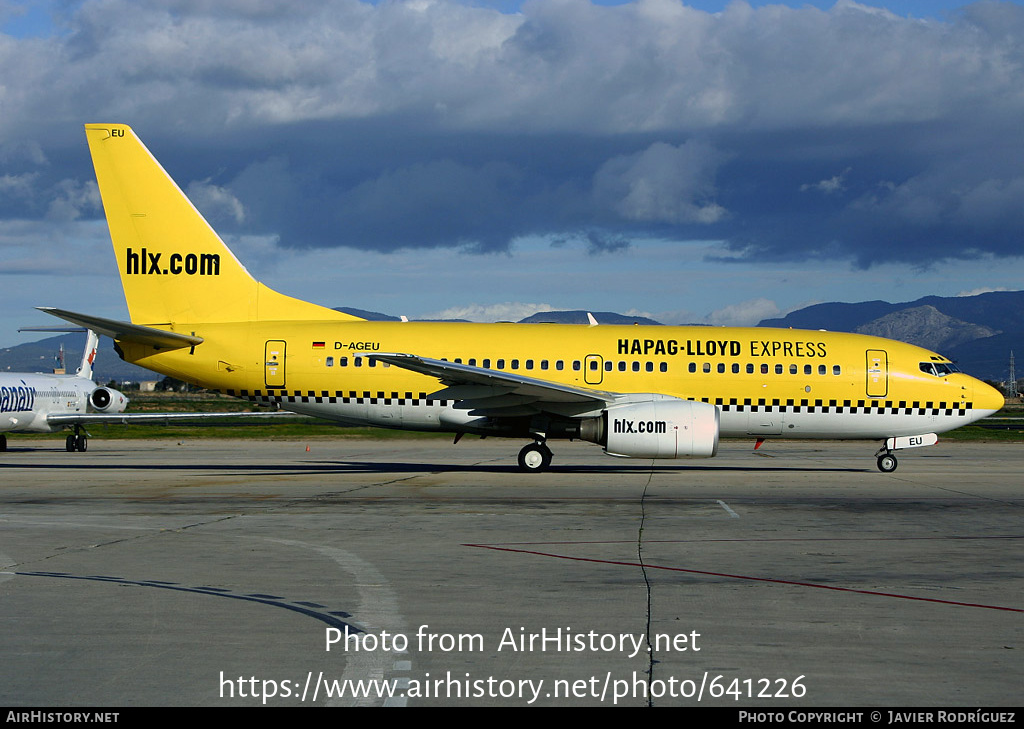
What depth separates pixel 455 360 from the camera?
26.7 m

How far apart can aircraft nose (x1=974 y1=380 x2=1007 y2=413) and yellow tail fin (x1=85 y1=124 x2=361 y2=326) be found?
19.1 m

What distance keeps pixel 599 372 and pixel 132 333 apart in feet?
39.5

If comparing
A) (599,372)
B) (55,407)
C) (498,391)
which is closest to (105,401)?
(55,407)

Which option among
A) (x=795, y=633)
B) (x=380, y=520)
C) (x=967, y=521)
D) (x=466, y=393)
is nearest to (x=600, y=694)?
(x=795, y=633)

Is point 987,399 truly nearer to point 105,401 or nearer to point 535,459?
point 535,459

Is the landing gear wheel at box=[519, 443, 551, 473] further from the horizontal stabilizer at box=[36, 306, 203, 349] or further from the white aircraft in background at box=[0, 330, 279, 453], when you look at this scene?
the white aircraft in background at box=[0, 330, 279, 453]

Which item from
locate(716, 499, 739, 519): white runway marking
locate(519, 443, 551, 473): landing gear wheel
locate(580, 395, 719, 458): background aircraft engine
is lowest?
locate(716, 499, 739, 519): white runway marking

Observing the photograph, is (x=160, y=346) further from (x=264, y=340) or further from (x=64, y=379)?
(x=64, y=379)

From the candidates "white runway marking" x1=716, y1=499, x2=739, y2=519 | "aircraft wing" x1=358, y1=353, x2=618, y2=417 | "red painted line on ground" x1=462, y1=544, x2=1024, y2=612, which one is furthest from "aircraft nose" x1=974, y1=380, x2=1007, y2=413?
"red painted line on ground" x1=462, y1=544, x2=1024, y2=612

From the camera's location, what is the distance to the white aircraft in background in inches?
1636

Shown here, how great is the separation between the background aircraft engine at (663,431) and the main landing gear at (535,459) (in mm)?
2456

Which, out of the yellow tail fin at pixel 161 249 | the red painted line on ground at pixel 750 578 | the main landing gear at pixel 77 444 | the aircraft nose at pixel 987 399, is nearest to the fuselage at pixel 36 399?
the main landing gear at pixel 77 444

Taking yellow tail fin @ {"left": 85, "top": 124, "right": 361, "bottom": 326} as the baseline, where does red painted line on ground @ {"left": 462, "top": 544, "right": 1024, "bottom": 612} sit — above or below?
below

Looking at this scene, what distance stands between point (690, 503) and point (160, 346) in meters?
15.1
